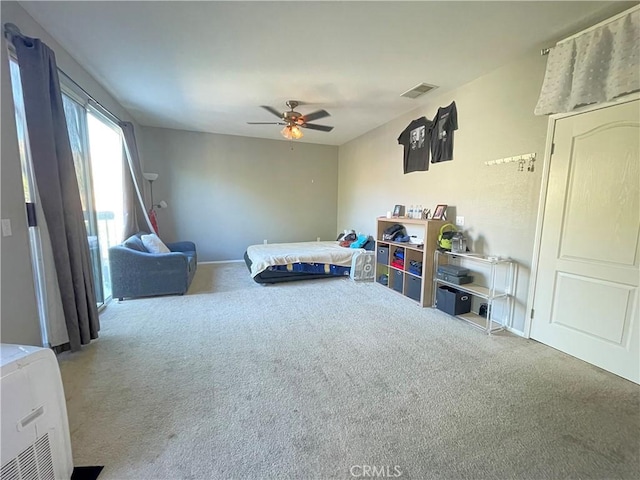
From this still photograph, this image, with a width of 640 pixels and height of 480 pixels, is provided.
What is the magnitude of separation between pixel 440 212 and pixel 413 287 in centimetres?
110

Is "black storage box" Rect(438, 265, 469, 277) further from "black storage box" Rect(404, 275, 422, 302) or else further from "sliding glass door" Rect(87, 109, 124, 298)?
"sliding glass door" Rect(87, 109, 124, 298)

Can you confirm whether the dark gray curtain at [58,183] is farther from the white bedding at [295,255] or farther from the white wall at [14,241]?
the white bedding at [295,255]

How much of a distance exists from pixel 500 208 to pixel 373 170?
2.81m

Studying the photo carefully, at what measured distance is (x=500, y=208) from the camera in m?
3.14

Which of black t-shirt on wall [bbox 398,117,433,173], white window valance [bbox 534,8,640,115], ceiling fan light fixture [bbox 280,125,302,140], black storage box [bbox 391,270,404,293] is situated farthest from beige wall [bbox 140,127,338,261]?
white window valance [bbox 534,8,640,115]

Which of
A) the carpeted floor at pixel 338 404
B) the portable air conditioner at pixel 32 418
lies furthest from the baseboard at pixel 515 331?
the portable air conditioner at pixel 32 418

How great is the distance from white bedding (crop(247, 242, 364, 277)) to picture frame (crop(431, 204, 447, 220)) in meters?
1.51

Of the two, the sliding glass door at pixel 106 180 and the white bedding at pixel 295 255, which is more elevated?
the sliding glass door at pixel 106 180

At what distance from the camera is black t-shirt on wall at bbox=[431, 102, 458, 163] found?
3670 millimetres

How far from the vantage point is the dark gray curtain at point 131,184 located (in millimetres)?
4387

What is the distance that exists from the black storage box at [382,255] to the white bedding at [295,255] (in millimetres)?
346

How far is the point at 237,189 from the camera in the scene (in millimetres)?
6258

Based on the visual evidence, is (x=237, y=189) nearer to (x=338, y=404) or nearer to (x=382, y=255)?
(x=382, y=255)

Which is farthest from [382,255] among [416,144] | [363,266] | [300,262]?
[416,144]
